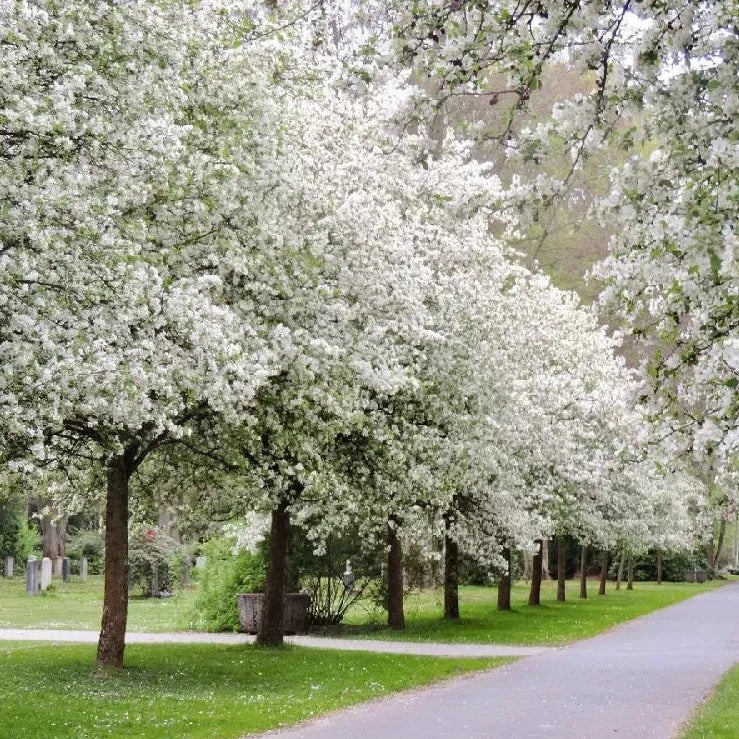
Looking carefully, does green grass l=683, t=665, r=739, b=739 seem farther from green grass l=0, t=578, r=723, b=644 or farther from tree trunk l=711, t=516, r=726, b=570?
tree trunk l=711, t=516, r=726, b=570

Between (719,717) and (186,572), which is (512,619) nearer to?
(186,572)

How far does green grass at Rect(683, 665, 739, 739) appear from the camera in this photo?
436 inches

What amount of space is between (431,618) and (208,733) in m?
17.4

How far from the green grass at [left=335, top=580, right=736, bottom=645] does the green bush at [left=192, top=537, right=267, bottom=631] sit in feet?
7.25

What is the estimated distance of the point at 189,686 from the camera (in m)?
14.7

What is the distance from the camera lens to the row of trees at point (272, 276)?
7805 millimetres

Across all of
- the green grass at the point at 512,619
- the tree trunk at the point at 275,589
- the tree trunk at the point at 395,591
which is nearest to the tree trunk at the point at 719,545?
the green grass at the point at 512,619

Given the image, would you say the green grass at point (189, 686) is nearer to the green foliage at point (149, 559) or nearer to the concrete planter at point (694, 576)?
the green foliage at point (149, 559)

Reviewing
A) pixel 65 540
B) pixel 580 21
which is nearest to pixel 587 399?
pixel 580 21

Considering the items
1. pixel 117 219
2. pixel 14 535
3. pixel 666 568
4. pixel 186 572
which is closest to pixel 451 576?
pixel 186 572

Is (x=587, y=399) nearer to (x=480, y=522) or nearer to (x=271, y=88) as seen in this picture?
(x=480, y=522)

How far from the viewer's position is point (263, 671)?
16.6 metres

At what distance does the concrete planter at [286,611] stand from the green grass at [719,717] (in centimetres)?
1079

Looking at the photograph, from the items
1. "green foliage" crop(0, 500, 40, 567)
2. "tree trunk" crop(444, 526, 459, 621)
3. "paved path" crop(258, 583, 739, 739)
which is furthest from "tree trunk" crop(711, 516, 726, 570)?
"paved path" crop(258, 583, 739, 739)
